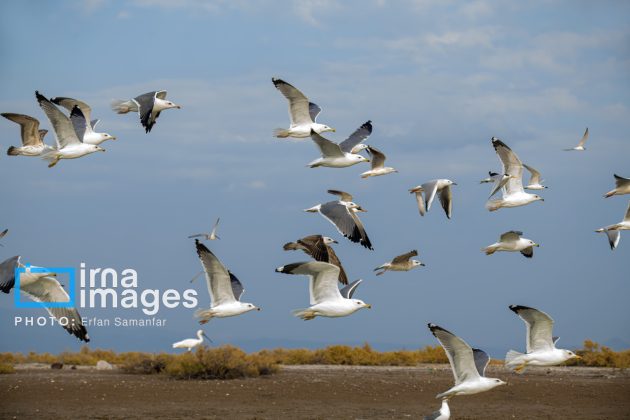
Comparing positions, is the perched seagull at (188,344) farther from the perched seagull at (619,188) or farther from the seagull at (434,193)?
the perched seagull at (619,188)

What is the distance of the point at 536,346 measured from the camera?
1429 centimetres

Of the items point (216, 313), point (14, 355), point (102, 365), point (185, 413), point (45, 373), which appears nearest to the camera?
point (216, 313)

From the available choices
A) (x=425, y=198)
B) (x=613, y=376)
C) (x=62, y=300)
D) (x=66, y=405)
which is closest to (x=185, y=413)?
(x=66, y=405)

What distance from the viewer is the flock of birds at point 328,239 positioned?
1385 cm

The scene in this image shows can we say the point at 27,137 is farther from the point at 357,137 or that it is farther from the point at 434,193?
the point at 434,193

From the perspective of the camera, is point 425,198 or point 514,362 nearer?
point 514,362

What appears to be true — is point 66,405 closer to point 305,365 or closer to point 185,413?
point 185,413

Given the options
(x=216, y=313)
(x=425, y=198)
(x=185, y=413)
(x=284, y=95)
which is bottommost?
(x=185, y=413)

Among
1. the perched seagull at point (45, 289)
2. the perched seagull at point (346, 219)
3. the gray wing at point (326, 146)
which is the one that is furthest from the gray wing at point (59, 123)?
the perched seagull at point (346, 219)

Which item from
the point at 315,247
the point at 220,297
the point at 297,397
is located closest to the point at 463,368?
the point at 220,297

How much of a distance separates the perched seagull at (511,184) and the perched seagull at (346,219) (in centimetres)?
349

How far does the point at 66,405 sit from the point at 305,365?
29.7ft

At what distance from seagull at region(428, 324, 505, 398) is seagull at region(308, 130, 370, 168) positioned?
5.41 m

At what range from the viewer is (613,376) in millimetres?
24969
